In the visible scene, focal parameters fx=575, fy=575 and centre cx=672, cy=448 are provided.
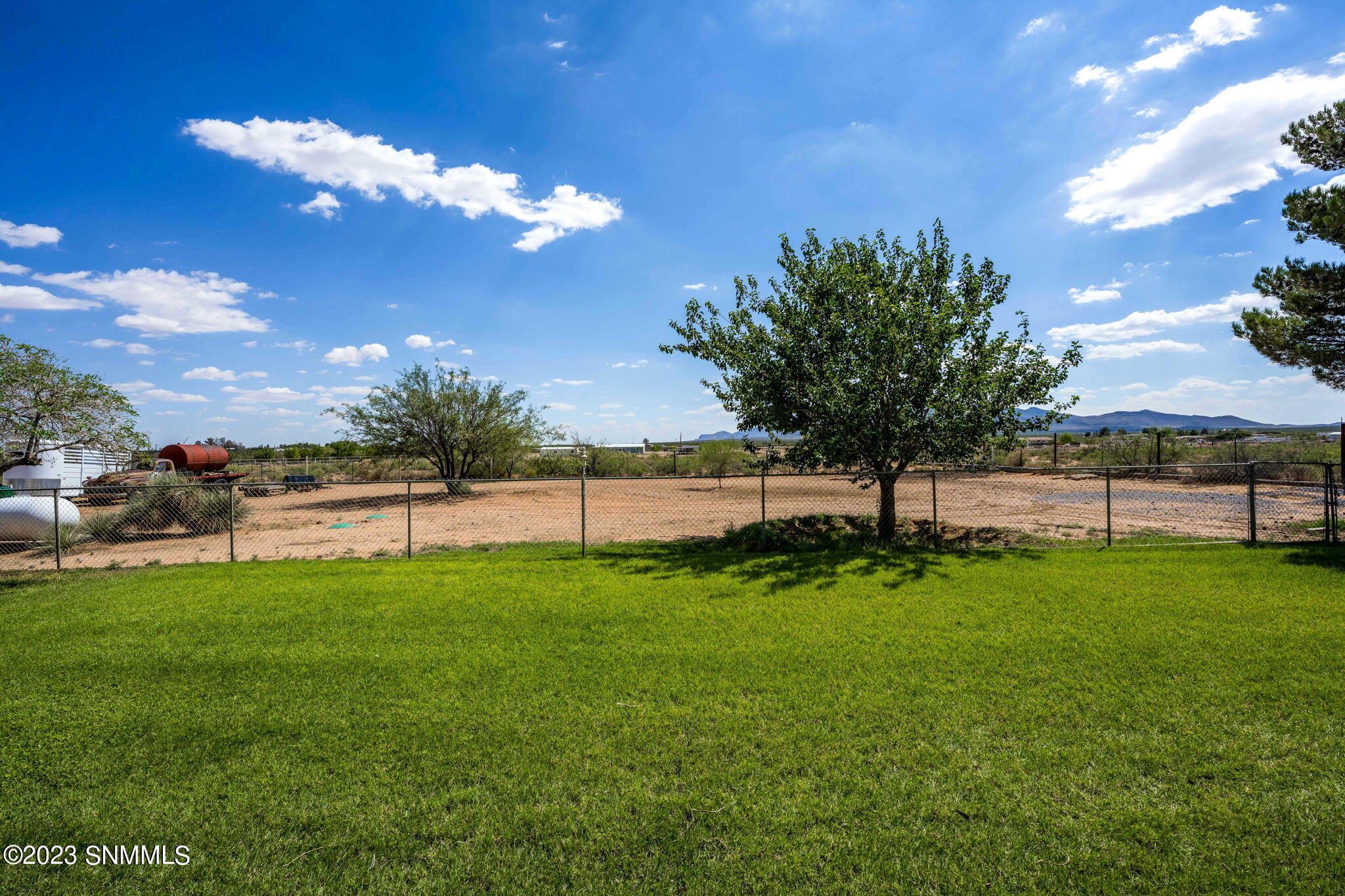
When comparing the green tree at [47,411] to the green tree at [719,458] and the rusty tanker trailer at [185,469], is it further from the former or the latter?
the green tree at [719,458]

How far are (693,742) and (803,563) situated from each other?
5727 mm

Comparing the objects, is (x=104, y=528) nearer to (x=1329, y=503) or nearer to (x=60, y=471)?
(x=60, y=471)

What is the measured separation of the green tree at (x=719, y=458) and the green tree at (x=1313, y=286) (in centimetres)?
1884

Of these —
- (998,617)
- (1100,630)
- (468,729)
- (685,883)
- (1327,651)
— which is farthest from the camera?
(998,617)

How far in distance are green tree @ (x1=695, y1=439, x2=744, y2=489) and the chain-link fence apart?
6734mm

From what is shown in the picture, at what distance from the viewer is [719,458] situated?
28.5 meters

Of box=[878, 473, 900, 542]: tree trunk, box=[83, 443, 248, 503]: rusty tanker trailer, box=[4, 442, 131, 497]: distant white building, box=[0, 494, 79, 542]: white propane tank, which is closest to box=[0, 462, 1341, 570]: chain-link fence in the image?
box=[0, 494, 79, 542]: white propane tank

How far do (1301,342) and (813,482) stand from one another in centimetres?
1350

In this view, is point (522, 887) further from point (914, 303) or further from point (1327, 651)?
point (914, 303)

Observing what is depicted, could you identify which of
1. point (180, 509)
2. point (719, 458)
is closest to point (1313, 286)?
point (719, 458)

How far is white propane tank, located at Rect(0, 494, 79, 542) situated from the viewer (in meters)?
12.1

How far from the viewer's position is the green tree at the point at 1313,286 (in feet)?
34.6

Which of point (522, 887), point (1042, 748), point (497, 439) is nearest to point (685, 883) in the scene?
point (522, 887)

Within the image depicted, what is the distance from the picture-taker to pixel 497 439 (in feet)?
77.2
